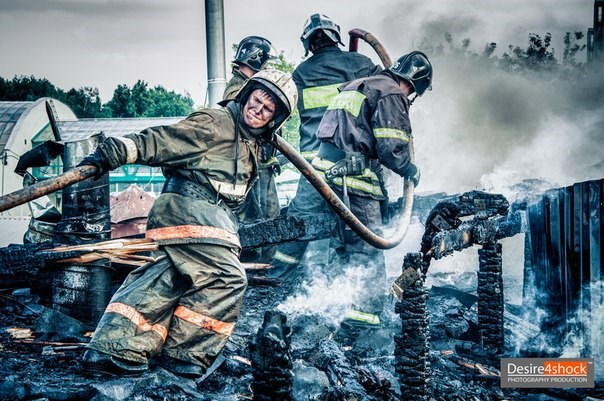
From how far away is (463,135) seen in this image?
23156 mm

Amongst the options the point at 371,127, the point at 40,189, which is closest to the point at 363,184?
the point at 371,127

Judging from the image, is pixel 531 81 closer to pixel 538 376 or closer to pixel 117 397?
pixel 538 376

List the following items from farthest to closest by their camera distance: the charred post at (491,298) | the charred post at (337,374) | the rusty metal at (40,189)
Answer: the charred post at (491,298), the charred post at (337,374), the rusty metal at (40,189)

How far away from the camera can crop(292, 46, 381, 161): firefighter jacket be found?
598 cm

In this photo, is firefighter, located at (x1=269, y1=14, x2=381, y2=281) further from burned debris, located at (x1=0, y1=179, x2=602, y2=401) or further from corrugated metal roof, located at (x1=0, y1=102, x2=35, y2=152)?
corrugated metal roof, located at (x1=0, y1=102, x2=35, y2=152)

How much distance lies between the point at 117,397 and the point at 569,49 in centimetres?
2147

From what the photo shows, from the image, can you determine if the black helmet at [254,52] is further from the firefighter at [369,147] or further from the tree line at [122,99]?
the tree line at [122,99]

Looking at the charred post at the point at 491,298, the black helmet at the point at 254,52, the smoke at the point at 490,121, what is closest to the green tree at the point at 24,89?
the smoke at the point at 490,121

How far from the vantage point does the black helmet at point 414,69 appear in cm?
520

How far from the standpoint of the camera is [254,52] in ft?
19.2

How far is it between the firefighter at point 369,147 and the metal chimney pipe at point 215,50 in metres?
4.12

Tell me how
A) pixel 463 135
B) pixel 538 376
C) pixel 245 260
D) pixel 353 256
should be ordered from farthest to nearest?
pixel 463 135
pixel 245 260
pixel 353 256
pixel 538 376

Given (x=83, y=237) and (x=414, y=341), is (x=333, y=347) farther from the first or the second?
(x=83, y=237)

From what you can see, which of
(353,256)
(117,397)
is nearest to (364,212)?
(353,256)
